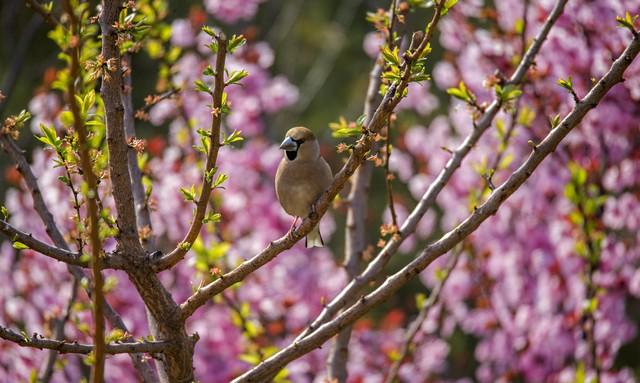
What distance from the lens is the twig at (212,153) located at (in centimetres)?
156

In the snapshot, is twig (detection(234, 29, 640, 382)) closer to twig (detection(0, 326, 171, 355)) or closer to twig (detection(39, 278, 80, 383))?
twig (detection(0, 326, 171, 355))

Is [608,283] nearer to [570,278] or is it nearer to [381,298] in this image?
[570,278]

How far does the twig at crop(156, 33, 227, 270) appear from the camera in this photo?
1.56 metres

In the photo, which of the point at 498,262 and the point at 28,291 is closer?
the point at 28,291

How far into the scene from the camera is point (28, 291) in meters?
4.76

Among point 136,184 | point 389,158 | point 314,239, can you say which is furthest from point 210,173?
point 314,239

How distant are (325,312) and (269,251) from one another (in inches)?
19.5

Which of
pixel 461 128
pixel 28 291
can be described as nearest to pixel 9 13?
pixel 28 291

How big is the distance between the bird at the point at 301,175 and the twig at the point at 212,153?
745mm

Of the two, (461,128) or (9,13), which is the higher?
(9,13)

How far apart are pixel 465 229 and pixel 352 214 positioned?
97cm

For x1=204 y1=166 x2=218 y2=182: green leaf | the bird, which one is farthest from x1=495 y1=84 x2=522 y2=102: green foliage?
x1=204 y1=166 x2=218 y2=182: green leaf

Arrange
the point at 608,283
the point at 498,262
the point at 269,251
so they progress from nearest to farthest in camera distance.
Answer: the point at 269,251
the point at 608,283
the point at 498,262

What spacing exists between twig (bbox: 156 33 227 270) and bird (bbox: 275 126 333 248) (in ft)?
2.44
